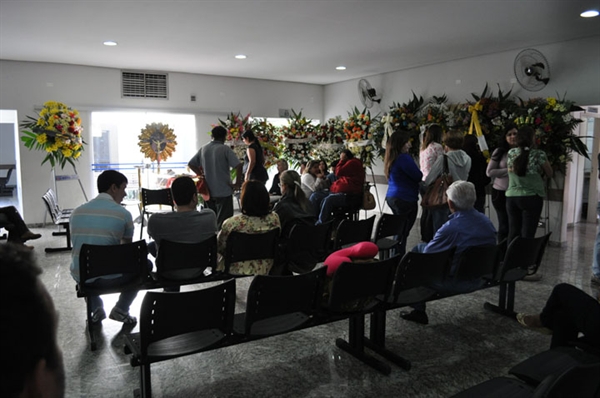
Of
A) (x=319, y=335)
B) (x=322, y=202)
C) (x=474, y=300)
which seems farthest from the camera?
(x=322, y=202)

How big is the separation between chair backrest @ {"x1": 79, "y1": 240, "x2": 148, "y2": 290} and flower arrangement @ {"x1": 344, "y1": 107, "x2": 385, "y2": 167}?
606 centimetres

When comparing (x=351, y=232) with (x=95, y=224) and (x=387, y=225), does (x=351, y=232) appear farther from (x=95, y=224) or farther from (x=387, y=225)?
(x=95, y=224)

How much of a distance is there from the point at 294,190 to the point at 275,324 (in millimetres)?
1973

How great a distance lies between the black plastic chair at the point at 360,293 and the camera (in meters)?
2.58

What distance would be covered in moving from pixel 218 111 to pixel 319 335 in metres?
7.14

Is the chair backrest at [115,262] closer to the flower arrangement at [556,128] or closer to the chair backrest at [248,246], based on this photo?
the chair backrest at [248,246]

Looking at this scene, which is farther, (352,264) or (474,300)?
(474,300)

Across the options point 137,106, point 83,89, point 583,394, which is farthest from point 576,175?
point 83,89

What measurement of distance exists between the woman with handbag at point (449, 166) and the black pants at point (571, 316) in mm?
2383

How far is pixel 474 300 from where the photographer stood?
4047 mm

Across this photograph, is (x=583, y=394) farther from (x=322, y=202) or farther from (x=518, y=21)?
(x=322, y=202)

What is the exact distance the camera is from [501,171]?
5.32m

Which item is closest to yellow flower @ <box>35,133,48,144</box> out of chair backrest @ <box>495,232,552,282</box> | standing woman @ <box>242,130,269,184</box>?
standing woman @ <box>242,130,269,184</box>

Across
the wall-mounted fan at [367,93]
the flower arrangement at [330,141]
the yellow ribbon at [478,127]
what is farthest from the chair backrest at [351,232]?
the wall-mounted fan at [367,93]
